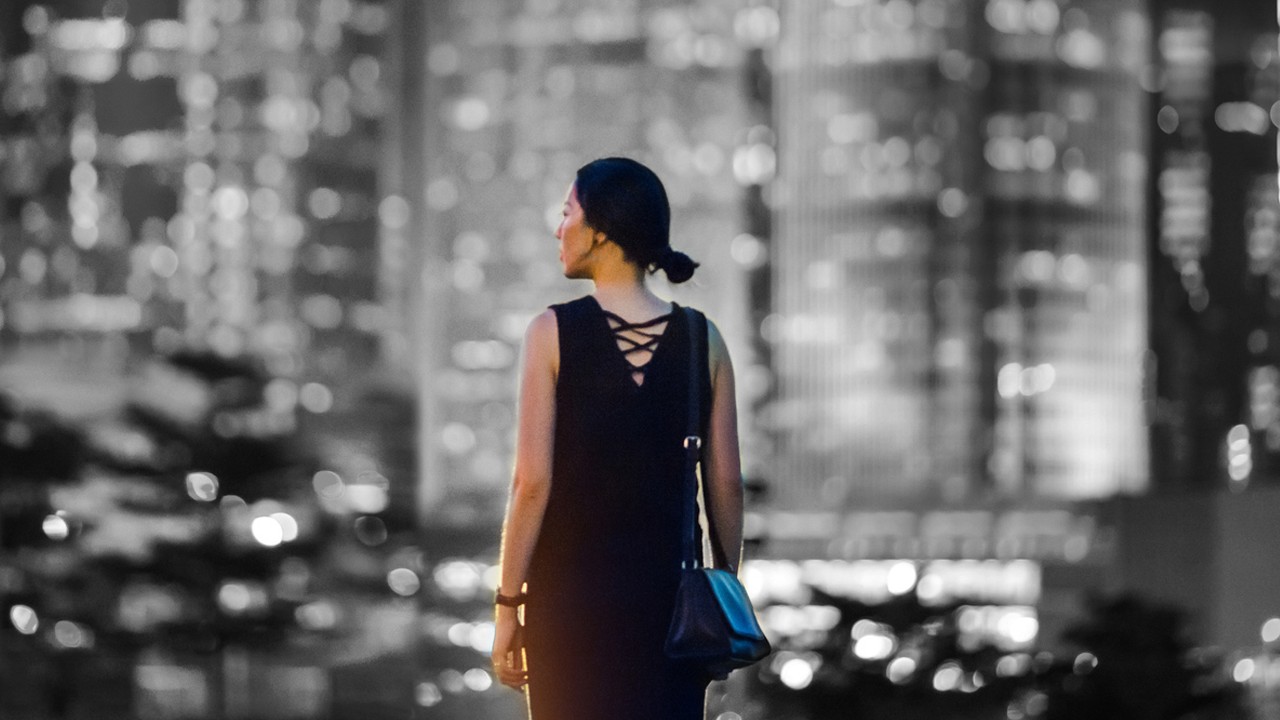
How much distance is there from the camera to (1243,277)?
384 ft

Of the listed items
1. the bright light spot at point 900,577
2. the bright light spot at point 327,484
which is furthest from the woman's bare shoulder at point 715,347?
the bright light spot at point 900,577

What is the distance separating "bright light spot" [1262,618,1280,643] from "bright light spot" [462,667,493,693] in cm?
1722

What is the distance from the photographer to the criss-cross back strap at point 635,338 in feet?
12.3

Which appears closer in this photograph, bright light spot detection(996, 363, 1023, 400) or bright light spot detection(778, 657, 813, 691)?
bright light spot detection(778, 657, 813, 691)

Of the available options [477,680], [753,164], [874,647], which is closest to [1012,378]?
[753,164]

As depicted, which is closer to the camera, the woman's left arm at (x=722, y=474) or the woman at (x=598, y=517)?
the woman at (x=598, y=517)

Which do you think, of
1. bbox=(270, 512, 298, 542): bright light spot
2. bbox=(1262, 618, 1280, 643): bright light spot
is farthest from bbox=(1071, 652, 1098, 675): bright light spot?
bbox=(1262, 618, 1280, 643): bright light spot

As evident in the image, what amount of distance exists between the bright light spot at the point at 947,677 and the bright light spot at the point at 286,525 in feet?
38.0

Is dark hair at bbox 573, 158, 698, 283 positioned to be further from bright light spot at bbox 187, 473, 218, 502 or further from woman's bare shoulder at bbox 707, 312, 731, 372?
bright light spot at bbox 187, 473, 218, 502

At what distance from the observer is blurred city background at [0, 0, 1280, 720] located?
98500 millimetres

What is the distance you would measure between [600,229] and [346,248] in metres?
115

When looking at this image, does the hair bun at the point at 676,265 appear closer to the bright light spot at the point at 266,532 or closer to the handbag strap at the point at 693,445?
the handbag strap at the point at 693,445

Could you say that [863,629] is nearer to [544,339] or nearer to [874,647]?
[874,647]

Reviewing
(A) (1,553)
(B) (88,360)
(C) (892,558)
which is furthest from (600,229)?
(B) (88,360)
